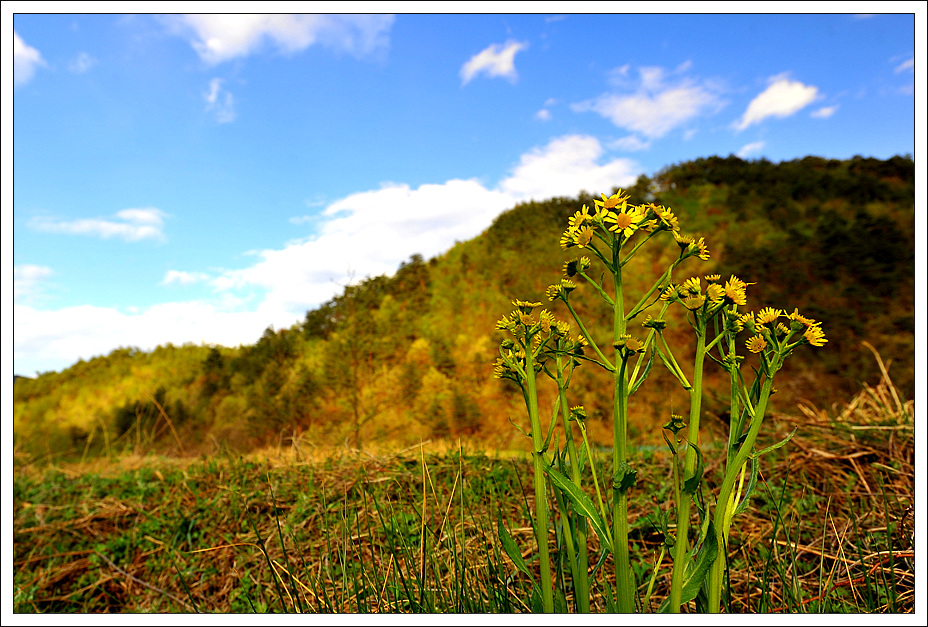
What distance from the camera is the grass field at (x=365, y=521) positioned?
180cm

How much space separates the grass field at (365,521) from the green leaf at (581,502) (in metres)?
0.88

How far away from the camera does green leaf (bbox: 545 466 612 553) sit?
0.75m

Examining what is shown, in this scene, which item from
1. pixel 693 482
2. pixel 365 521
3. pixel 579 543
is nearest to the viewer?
pixel 693 482

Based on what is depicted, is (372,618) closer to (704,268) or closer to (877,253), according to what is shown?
(704,268)

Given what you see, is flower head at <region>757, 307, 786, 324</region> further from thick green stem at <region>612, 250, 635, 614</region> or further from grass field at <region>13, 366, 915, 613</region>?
grass field at <region>13, 366, 915, 613</region>

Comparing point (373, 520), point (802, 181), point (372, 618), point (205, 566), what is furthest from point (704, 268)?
point (372, 618)

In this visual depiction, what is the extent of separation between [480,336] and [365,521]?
399 cm

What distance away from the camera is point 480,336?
5.94m

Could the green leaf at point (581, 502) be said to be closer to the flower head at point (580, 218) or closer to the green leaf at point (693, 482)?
the green leaf at point (693, 482)

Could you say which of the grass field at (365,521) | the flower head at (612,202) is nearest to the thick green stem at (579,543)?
the flower head at (612,202)

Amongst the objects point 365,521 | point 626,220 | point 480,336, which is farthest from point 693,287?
point 480,336

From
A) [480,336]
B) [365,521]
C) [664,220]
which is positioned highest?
[664,220]

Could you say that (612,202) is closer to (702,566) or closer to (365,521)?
(702,566)

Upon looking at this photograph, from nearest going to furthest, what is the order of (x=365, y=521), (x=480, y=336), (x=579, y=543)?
(x=579, y=543), (x=365, y=521), (x=480, y=336)
